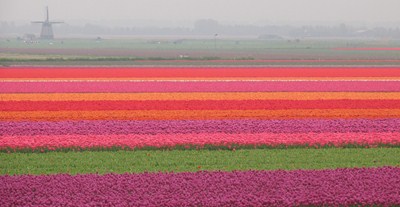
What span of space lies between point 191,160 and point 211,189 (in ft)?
8.34

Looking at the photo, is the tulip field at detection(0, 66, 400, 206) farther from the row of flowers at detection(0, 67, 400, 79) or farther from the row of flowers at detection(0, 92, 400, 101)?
the row of flowers at detection(0, 67, 400, 79)

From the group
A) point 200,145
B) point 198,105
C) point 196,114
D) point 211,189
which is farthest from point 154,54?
point 211,189

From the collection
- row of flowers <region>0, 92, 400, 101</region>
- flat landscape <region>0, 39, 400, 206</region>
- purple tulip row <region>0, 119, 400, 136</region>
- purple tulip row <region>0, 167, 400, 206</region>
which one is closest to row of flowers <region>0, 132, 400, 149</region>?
flat landscape <region>0, 39, 400, 206</region>

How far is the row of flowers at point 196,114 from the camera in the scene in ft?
62.6

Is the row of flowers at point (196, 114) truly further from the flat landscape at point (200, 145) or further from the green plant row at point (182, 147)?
the green plant row at point (182, 147)

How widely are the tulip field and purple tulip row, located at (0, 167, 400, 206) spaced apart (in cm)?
2

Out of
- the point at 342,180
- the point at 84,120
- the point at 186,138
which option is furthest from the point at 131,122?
the point at 342,180

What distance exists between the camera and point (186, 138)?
15.5m

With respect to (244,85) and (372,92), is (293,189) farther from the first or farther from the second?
(244,85)

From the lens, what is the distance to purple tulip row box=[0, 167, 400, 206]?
10211mm

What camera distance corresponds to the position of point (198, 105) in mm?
21547

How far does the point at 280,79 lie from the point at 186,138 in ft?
55.8

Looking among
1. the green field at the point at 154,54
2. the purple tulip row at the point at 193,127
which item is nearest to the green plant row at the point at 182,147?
the purple tulip row at the point at 193,127

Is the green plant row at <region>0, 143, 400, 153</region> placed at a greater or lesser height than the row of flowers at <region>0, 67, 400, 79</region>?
greater
